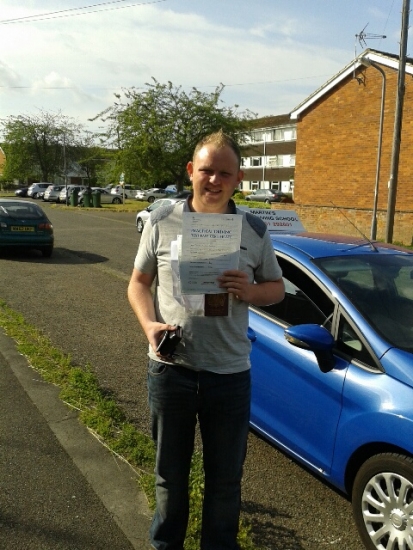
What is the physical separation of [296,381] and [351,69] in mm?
20754

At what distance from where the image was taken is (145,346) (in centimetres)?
609

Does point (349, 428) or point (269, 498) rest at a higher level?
point (349, 428)

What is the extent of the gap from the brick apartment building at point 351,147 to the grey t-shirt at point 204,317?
16.2 m

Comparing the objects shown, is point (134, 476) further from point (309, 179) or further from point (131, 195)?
point (131, 195)

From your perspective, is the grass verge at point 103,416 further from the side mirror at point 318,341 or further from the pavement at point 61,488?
the side mirror at point 318,341

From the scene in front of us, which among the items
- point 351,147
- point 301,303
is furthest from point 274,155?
point 301,303

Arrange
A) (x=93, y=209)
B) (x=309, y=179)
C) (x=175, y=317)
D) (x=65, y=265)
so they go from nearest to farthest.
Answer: (x=175, y=317), (x=65, y=265), (x=309, y=179), (x=93, y=209)

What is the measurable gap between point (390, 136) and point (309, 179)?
4.33 m

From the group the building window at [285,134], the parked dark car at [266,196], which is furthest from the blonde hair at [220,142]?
the building window at [285,134]

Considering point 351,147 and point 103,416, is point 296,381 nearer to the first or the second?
point 103,416

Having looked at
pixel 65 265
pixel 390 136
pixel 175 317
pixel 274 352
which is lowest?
pixel 65 265

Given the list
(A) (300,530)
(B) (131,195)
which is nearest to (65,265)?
(A) (300,530)

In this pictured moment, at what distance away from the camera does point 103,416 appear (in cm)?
409

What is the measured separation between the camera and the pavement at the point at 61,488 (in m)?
2.72
